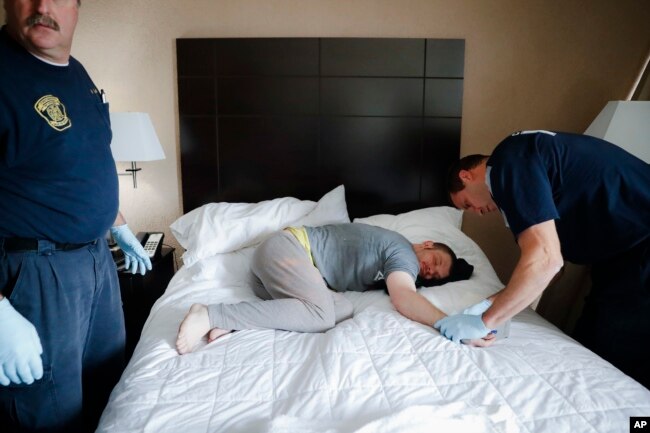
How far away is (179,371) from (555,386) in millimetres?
1020

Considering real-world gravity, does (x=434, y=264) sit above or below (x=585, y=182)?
below

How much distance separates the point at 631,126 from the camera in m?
2.13

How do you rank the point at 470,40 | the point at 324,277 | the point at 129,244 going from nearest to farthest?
the point at 129,244, the point at 324,277, the point at 470,40

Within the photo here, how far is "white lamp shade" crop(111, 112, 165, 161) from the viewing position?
2184 millimetres

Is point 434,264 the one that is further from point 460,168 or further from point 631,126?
point 631,126

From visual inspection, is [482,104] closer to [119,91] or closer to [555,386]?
[555,386]

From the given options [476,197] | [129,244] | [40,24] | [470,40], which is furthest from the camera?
[470,40]

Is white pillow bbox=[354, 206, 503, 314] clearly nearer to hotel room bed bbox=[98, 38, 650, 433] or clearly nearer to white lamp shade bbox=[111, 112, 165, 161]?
hotel room bed bbox=[98, 38, 650, 433]

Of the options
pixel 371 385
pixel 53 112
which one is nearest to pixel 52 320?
pixel 53 112

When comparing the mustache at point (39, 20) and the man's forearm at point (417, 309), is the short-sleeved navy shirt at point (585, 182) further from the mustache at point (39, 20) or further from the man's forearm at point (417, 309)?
the mustache at point (39, 20)

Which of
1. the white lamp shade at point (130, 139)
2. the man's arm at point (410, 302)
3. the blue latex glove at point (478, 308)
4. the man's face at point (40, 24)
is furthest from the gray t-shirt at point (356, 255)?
the man's face at point (40, 24)

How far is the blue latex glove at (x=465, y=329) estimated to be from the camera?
4.59 ft

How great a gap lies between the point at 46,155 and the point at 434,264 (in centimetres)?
146

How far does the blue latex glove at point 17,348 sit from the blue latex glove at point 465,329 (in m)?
1.15
